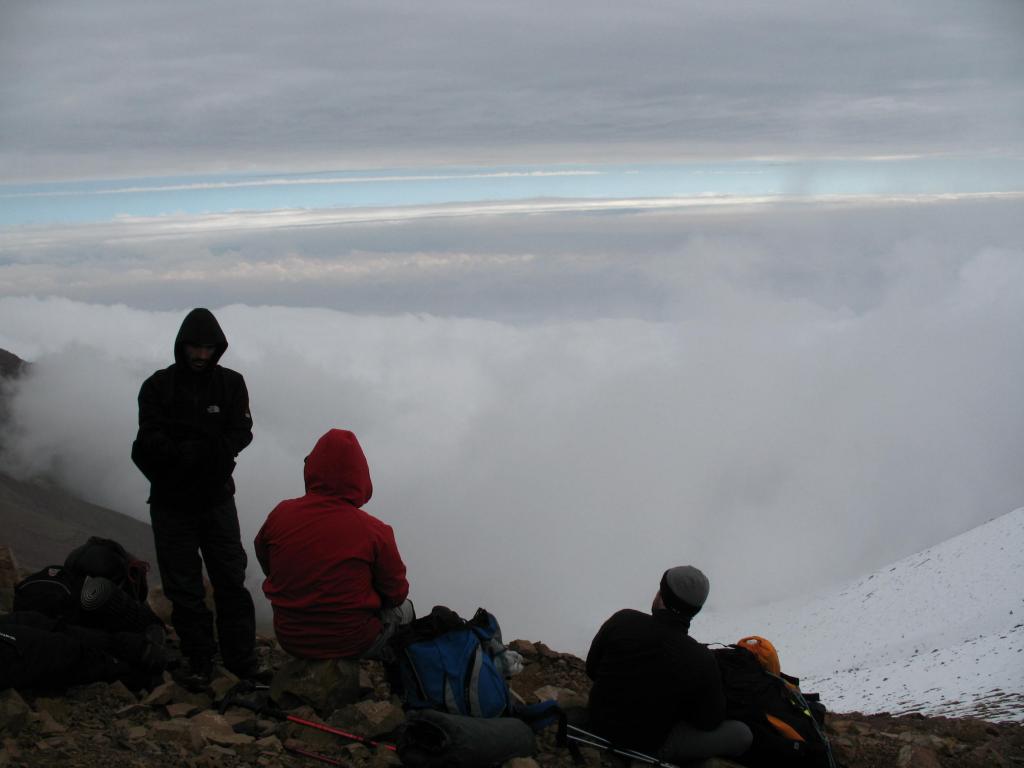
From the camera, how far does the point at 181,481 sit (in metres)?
7.51

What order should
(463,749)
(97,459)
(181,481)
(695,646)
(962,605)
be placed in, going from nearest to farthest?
1. (463,749)
2. (695,646)
3. (181,481)
4. (962,605)
5. (97,459)

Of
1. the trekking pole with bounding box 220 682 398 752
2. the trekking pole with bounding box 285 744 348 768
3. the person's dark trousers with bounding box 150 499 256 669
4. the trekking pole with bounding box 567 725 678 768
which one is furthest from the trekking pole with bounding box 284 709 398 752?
the trekking pole with bounding box 567 725 678 768

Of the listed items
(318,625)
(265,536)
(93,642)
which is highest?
(265,536)

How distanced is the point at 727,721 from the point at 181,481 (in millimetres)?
4924

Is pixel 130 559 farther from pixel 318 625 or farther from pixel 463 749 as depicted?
pixel 463 749

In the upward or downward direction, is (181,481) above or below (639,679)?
above

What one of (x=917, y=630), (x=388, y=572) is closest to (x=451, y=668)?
(x=388, y=572)

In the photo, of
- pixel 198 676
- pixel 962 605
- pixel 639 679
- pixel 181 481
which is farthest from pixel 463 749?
pixel 962 605

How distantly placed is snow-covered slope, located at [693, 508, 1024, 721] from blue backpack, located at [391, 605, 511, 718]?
3297 cm

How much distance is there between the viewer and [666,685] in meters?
6.64

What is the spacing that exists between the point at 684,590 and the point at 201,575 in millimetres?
4322

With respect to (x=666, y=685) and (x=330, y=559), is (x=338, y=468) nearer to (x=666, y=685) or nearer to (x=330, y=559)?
(x=330, y=559)

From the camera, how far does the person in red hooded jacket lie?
689cm

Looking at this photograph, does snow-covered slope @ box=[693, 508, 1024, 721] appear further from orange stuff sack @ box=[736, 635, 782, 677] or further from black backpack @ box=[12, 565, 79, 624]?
black backpack @ box=[12, 565, 79, 624]
